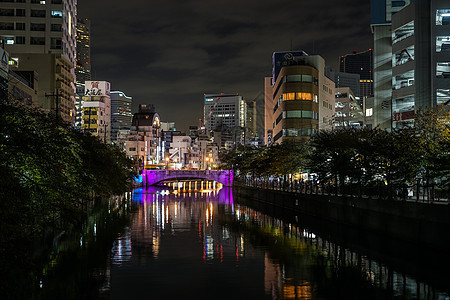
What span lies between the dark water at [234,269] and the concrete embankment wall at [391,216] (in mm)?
1824

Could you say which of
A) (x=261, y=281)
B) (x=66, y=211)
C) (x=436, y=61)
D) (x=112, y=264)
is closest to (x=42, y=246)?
(x=112, y=264)

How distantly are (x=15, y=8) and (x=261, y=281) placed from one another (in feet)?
361

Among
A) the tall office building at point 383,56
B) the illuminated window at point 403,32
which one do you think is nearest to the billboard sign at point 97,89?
the tall office building at point 383,56

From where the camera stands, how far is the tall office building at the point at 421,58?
253ft

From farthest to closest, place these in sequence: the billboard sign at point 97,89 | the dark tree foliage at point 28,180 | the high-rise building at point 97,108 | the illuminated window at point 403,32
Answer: the billboard sign at point 97,89
the high-rise building at point 97,108
the illuminated window at point 403,32
the dark tree foliage at point 28,180

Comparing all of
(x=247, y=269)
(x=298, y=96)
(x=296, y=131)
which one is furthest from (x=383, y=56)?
(x=247, y=269)

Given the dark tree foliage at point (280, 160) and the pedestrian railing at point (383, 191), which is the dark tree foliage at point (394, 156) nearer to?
the pedestrian railing at point (383, 191)

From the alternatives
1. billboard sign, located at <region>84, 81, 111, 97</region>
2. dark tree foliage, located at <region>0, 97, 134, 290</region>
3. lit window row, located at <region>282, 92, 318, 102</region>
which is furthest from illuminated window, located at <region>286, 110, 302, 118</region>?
dark tree foliage, located at <region>0, 97, 134, 290</region>

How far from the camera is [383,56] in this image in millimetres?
98625

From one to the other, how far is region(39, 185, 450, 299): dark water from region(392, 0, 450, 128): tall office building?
133 ft

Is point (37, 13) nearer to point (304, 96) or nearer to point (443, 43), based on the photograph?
point (304, 96)

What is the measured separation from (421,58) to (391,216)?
4825 cm

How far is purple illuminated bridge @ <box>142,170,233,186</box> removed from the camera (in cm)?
16662

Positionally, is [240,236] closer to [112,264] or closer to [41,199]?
[112,264]
